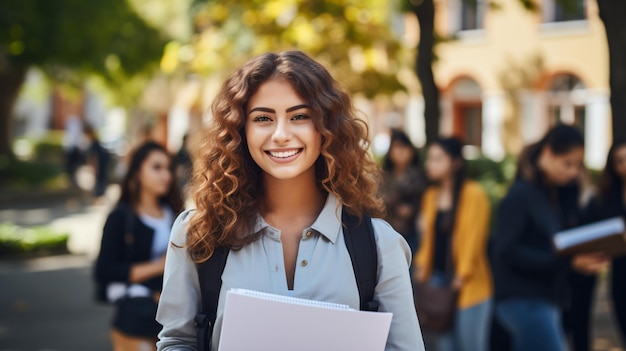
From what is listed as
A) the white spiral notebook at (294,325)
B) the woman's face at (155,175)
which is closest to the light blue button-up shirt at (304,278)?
the white spiral notebook at (294,325)

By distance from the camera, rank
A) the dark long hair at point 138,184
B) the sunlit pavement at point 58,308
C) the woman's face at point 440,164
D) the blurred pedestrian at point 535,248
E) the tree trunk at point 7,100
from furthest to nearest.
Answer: the tree trunk at point 7,100 → the sunlit pavement at point 58,308 → the woman's face at point 440,164 → the dark long hair at point 138,184 → the blurred pedestrian at point 535,248

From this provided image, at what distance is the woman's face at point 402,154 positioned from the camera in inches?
295

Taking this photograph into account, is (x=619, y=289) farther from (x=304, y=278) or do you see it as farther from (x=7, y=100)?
(x=7, y=100)

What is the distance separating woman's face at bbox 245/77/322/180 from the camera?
98.8 inches

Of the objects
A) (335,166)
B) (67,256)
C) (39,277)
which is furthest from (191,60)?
(335,166)

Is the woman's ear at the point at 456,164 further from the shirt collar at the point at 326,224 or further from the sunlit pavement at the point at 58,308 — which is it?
the shirt collar at the point at 326,224

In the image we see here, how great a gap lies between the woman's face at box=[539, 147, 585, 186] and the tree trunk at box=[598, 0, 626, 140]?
3.64 m

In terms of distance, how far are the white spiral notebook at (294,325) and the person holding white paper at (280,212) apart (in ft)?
0.39

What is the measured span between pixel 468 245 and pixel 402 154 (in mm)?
1788

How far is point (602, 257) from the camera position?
511 cm

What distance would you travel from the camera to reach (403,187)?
701cm

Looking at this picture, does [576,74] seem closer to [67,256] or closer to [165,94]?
[67,256]

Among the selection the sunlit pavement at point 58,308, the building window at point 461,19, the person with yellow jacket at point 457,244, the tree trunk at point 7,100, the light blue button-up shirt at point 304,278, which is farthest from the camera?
the building window at point 461,19

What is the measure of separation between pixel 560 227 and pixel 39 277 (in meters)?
8.26
